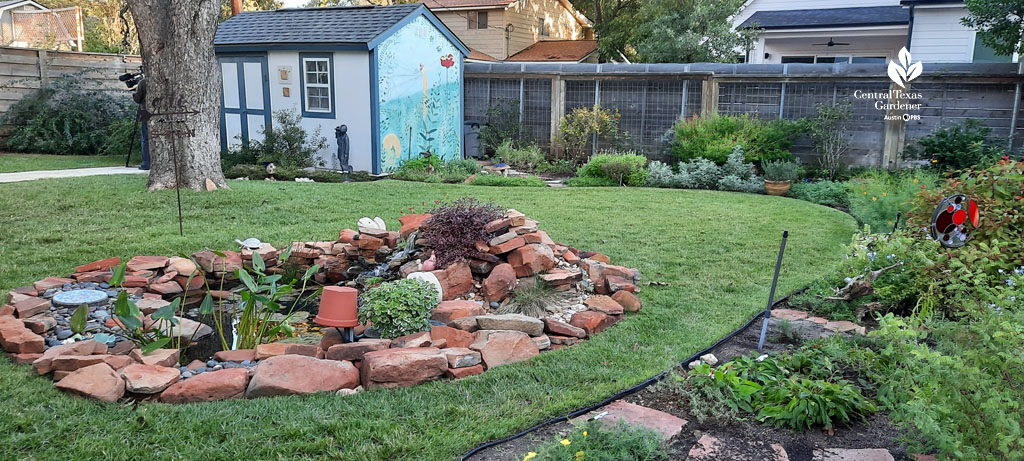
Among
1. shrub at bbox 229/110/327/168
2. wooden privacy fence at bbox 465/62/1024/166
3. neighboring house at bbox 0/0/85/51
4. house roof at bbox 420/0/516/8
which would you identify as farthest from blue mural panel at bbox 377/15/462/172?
neighboring house at bbox 0/0/85/51

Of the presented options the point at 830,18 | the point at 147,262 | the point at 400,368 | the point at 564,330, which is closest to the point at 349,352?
the point at 400,368

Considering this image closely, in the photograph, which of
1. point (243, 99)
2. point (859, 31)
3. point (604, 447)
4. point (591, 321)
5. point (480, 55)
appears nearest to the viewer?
point (604, 447)

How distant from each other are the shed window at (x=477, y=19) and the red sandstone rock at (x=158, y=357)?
2257 cm

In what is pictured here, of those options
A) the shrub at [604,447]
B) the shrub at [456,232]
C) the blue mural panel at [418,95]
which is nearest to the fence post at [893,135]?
the blue mural panel at [418,95]

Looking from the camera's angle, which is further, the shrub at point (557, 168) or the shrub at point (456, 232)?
the shrub at point (557, 168)

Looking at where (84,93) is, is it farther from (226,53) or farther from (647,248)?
(647,248)

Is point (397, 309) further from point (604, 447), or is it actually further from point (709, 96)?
point (709, 96)

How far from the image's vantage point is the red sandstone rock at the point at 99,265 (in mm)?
5644

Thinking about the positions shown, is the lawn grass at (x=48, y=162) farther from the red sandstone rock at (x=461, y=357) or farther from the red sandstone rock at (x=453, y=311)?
the red sandstone rock at (x=461, y=357)

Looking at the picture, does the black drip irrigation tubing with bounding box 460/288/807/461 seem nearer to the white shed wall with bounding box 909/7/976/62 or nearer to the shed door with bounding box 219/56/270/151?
the shed door with bounding box 219/56/270/151

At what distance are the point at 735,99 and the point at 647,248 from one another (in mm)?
6538

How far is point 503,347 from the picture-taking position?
4.13 meters

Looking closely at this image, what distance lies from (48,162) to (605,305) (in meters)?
11.9

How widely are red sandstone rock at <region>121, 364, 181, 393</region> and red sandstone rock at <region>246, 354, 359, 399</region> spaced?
1.34 ft
